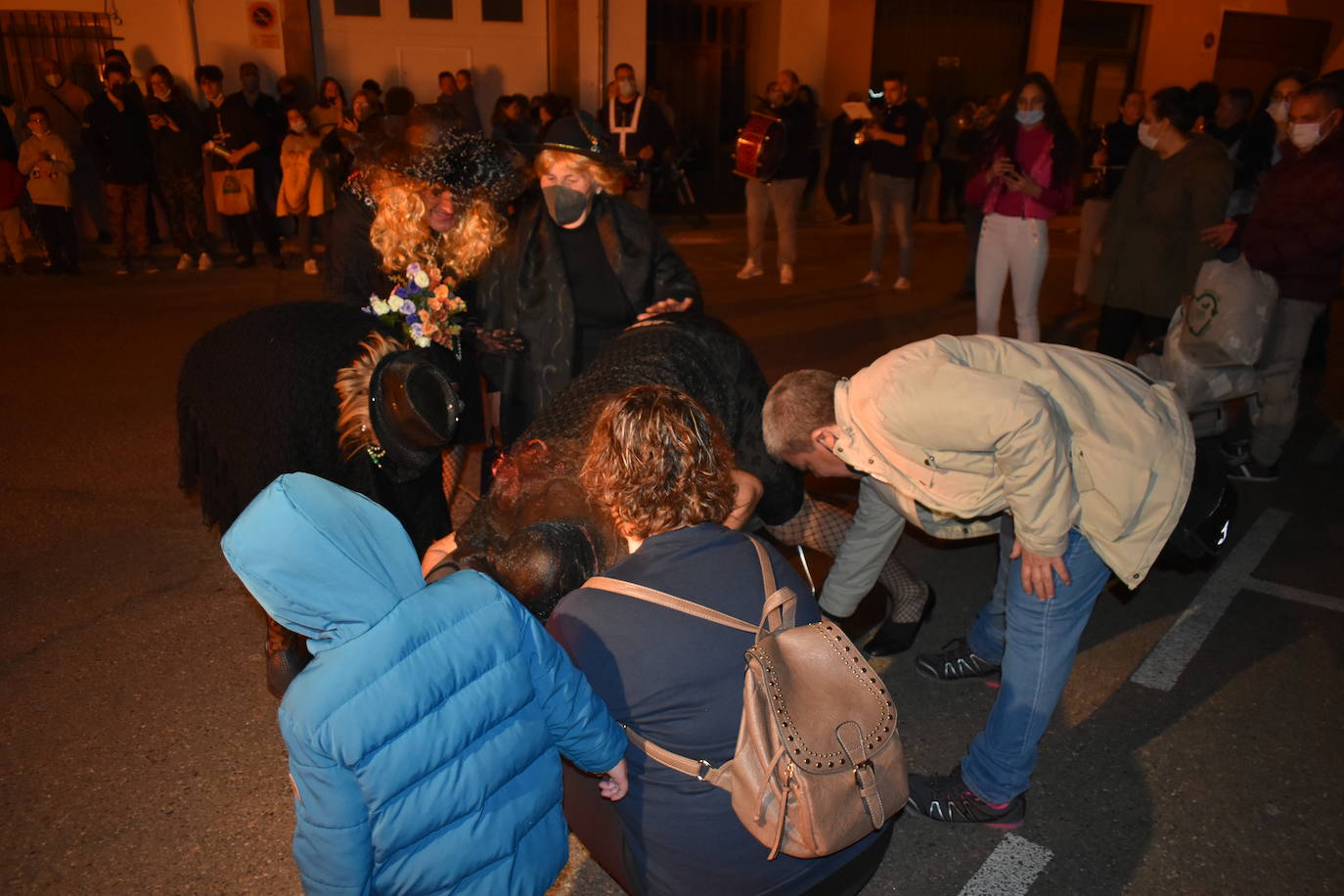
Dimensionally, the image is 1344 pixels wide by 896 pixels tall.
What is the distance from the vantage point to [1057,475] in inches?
89.1

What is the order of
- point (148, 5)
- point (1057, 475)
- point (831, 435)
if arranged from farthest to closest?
1. point (148, 5)
2. point (831, 435)
3. point (1057, 475)

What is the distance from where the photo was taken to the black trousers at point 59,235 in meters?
10.3

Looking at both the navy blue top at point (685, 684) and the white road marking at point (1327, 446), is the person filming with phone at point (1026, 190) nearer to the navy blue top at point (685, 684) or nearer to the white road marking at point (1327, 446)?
the white road marking at point (1327, 446)

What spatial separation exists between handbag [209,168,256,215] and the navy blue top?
1035cm

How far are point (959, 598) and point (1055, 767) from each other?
1.14 metres

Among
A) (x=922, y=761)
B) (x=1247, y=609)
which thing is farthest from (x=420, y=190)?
(x=1247, y=609)

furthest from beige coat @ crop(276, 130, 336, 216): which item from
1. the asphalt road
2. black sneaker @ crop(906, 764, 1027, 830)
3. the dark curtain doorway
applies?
black sneaker @ crop(906, 764, 1027, 830)

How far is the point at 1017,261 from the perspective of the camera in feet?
21.1

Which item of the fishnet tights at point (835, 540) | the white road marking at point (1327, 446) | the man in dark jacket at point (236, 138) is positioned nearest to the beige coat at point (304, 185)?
the man in dark jacket at point (236, 138)

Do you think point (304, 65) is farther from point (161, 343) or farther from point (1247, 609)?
point (1247, 609)

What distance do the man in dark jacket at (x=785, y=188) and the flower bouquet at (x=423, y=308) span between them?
693 cm

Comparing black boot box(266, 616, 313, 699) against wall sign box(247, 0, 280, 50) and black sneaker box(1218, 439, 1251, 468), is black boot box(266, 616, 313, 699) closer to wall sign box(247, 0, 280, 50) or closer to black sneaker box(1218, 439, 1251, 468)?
black sneaker box(1218, 439, 1251, 468)

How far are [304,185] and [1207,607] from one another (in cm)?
942

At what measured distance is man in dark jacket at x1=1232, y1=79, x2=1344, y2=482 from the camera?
4871mm
